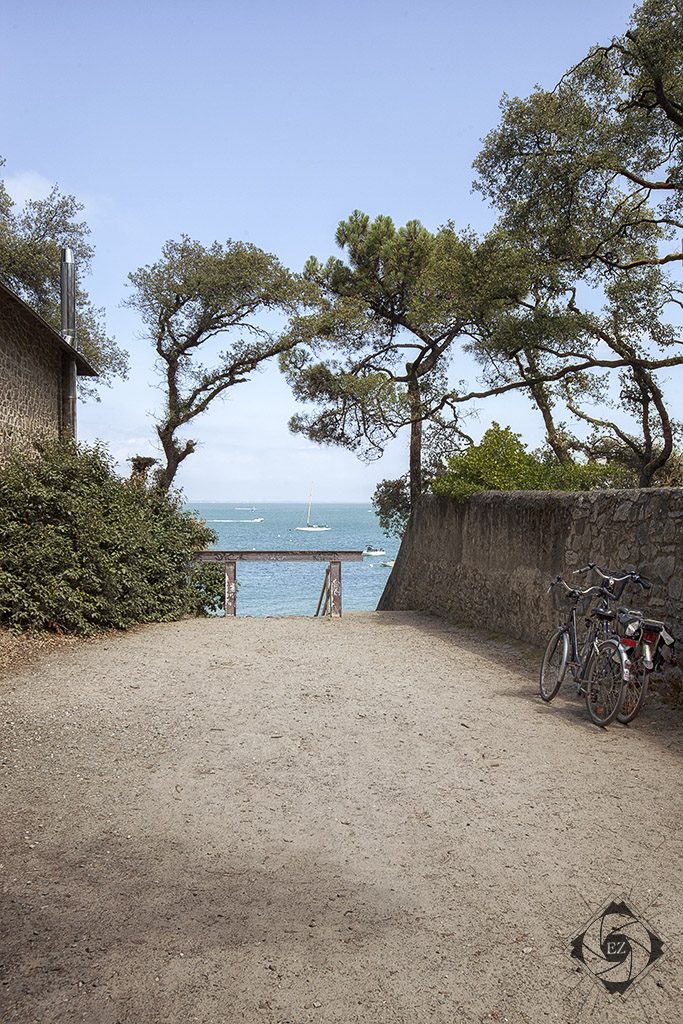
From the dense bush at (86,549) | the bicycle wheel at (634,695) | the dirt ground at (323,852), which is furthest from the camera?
the dense bush at (86,549)

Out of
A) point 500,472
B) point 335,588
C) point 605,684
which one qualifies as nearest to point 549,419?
point 500,472

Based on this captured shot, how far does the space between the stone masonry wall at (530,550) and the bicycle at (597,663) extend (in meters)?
0.75

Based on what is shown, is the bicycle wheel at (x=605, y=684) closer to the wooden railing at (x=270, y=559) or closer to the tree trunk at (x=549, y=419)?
the wooden railing at (x=270, y=559)

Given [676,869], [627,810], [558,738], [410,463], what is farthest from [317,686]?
[410,463]

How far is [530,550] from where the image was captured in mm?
10008

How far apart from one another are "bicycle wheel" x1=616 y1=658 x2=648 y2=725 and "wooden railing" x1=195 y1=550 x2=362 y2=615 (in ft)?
23.9

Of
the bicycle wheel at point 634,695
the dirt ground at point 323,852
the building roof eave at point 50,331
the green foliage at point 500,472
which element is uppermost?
the building roof eave at point 50,331

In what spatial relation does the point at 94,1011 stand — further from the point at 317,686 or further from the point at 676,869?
the point at 317,686

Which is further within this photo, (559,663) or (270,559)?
(270,559)

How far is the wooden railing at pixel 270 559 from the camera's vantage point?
13.1 metres

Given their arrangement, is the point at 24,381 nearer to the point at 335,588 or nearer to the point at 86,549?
the point at 86,549

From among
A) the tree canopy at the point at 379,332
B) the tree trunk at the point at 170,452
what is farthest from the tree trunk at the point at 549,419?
the tree trunk at the point at 170,452

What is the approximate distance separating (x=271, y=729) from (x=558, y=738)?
2.14 meters

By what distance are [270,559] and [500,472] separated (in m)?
3.98
